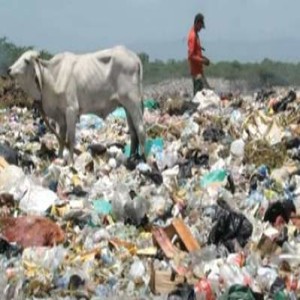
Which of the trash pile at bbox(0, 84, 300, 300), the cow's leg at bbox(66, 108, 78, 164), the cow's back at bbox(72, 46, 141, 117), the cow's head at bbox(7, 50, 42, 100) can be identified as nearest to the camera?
the trash pile at bbox(0, 84, 300, 300)

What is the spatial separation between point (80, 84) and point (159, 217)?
3.15 meters

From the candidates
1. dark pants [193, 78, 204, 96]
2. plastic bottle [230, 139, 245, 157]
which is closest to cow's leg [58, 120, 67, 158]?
plastic bottle [230, 139, 245, 157]

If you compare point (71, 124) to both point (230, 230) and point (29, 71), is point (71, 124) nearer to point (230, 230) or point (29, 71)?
point (29, 71)

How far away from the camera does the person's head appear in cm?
1647

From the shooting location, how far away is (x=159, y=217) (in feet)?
30.1

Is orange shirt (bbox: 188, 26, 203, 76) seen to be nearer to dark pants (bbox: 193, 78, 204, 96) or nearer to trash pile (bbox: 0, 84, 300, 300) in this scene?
dark pants (bbox: 193, 78, 204, 96)

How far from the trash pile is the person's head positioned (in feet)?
9.41

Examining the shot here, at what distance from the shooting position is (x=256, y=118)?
45.6 feet

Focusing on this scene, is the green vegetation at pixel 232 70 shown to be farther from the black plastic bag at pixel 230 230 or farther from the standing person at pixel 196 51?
the black plastic bag at pixel 230 230

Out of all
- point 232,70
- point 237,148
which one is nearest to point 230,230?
point 237,148

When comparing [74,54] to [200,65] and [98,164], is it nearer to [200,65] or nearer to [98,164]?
[98,164]

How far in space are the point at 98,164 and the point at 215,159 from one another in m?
1.29

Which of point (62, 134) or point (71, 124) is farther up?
point (71, 124)

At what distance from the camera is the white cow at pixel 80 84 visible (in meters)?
11.8
